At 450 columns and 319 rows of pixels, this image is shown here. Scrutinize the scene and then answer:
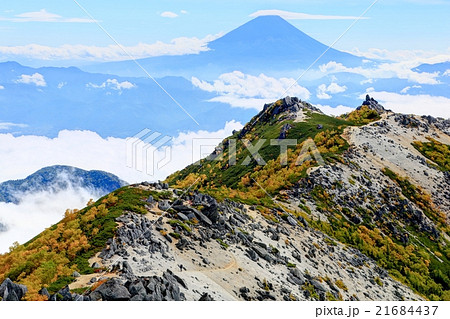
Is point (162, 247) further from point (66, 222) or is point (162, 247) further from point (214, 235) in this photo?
point (66, 222)

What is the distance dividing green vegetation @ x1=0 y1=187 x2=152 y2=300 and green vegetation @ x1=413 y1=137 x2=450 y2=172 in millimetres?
116284

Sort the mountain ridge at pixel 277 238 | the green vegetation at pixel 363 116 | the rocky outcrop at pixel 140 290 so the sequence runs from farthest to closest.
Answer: the green vegetation at pixel 363 116
the mountain ridge at pixel 277 238
the rocky outcrop at pixel 140 290

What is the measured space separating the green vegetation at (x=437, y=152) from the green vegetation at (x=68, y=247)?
4578 inches

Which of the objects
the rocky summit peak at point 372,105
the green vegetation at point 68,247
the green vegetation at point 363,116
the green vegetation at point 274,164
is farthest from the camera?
the rocky summit peak at point 372,105

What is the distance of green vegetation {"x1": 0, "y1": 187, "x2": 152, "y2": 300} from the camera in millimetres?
37875

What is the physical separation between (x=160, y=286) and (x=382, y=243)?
213ft

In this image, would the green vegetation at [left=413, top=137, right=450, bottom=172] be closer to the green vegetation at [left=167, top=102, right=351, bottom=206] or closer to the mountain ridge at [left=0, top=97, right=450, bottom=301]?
the mountain ridge at [left=0, top=97, right=450, bottom=301]

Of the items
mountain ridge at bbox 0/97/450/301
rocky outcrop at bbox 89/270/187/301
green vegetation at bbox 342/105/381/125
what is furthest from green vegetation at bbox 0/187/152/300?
green vegetation at bbox 342/105/381/125

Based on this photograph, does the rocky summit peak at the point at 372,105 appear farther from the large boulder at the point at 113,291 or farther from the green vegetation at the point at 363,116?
the large boulder at the point at 113,291

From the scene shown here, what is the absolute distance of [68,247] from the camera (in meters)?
44.3

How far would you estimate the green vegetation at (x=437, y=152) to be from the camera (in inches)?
5576

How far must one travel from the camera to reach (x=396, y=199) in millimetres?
106250

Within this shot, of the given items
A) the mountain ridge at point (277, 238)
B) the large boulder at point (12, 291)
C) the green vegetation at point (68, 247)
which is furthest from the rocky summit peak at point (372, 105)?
the large boulder at point (12, 291)

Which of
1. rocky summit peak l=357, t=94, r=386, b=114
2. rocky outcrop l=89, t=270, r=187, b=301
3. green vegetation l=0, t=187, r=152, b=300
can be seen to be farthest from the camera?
rocky summit peak l=357, t=94, r=386, b=114
